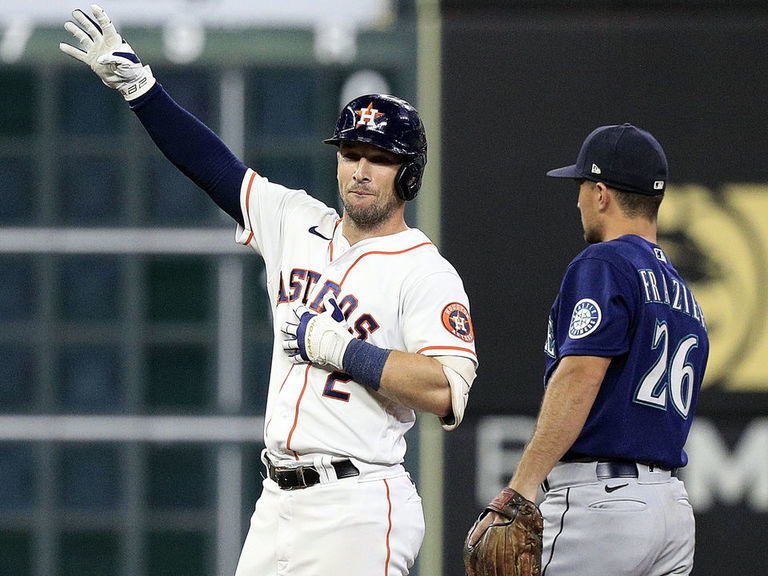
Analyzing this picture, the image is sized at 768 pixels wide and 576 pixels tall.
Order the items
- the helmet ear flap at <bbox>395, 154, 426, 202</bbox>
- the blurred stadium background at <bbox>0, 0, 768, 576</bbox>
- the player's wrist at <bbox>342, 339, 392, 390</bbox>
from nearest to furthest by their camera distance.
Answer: the player's wrist at <bbox>342, 339, 392, 390</bbox> < the helmet ear flap at <bbox>395, 154, 426, 202</bbox> < the blurred stadium background at <bbox>0, 0, 768, 576</bbox>

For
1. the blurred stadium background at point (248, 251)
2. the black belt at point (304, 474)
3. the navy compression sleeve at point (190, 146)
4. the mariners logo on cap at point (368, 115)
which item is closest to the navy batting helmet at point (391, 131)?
the mariners logo on cap at point (368, 115)

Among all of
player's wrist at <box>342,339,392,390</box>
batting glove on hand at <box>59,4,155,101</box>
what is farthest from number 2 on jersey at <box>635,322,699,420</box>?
batting glove on hand at <box>59,4,155,101</box>

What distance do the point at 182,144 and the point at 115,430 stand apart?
2.24 metres

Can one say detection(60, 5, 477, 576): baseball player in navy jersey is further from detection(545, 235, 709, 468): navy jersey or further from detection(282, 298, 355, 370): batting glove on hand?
detection(545, 235, 709, 468): navy jersey

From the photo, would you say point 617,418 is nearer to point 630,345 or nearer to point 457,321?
point 630,345

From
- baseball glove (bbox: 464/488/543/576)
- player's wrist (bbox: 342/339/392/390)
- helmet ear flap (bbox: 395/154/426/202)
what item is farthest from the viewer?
helmet ear flap (bbox: 395/154/426/202)

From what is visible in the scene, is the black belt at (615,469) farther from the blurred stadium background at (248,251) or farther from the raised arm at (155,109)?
the blurred stadium background at (248,251)

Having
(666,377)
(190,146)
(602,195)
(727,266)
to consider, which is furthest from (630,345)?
(727,266)

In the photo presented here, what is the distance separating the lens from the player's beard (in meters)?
2.66

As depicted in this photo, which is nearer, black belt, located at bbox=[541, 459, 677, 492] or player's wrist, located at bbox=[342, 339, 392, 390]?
player's wrist, located at bbox=[342, 339, 392, 390]

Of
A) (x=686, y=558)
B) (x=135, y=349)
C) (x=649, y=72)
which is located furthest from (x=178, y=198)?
(x=686, y=558)

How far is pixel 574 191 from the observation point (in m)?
4.70

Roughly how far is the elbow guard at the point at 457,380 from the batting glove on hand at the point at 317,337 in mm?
215

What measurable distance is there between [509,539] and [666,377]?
20.2 inches
